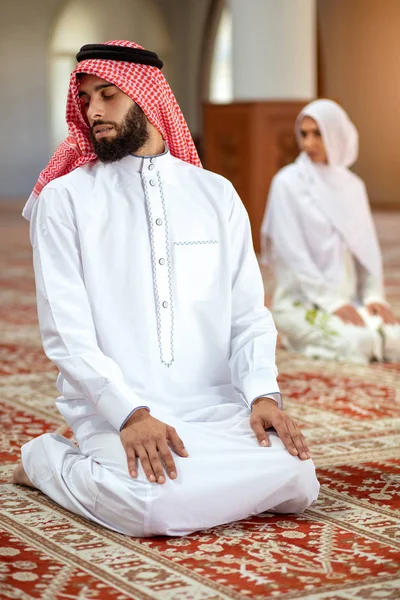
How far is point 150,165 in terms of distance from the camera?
9.11 feet

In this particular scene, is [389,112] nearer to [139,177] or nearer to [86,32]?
[86,32]

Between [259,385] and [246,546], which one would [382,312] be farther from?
[246,546]

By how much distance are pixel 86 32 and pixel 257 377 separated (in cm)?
1479

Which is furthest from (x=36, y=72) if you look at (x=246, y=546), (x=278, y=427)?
(x=246, y=546)

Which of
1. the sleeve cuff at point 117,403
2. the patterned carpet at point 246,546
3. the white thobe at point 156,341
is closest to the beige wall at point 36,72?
the patterned carpet at point 246,546

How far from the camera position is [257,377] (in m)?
2.63

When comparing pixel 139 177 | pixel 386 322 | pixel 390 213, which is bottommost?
pixel 390 213

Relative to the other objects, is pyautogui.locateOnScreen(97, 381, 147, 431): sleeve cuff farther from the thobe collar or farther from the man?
the thobe collar

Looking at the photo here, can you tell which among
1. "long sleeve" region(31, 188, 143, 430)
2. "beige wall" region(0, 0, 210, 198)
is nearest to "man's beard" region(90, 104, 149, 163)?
"long sleeve" region(31, 188, 143, 430)

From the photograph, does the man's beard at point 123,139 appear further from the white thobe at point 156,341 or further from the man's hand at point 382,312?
the man's hand at point 382,312

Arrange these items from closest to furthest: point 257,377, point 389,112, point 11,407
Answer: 1. point 257,377
2. point 11,407
3. point 389,112

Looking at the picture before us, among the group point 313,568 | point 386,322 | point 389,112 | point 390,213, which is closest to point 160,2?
point 389,112

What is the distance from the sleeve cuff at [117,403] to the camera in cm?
246

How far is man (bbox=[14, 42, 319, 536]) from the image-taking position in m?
2.47
